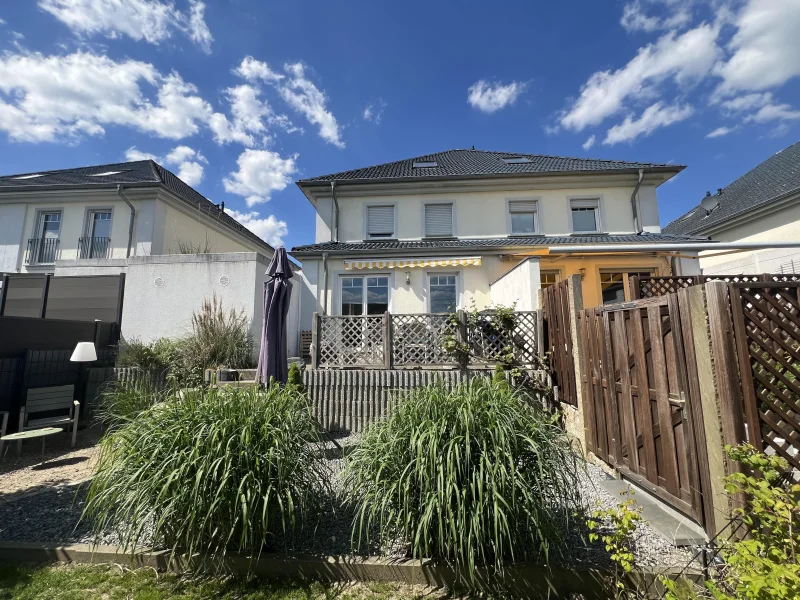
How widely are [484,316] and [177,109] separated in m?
17.5

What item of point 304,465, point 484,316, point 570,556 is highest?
point 484,316

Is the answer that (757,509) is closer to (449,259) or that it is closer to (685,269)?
(449,259)

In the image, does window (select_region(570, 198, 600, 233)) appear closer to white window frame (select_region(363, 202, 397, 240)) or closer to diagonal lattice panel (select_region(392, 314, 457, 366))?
white window frame (select_region(363, 202, 397, 240))

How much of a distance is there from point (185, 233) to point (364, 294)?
13.8 metres

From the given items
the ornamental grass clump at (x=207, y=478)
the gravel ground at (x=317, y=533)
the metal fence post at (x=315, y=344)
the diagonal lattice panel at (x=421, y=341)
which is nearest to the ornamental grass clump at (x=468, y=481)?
the gravel ground at (x=317, y=533)

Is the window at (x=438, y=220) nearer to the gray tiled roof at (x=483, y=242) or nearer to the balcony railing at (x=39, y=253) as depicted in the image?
the gray tiled roof at (x=483, y=242)

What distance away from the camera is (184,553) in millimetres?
3693

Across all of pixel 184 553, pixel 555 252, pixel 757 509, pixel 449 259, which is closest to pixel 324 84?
pixel 449 259

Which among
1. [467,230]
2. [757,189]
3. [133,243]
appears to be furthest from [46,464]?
[757,189]

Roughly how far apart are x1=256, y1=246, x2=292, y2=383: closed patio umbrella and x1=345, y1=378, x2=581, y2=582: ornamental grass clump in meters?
4.86

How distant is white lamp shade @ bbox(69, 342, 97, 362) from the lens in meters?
9.25

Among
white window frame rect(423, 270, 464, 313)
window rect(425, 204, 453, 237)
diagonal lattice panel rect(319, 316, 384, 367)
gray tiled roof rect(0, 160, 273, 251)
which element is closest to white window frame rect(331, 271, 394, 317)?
white window frame rect(423, 270, 464, 313)

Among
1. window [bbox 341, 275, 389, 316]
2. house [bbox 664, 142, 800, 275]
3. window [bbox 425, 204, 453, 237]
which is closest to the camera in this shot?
window [bbox 341, 275, 389, 316]

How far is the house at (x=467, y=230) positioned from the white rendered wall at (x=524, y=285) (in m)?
1.99
